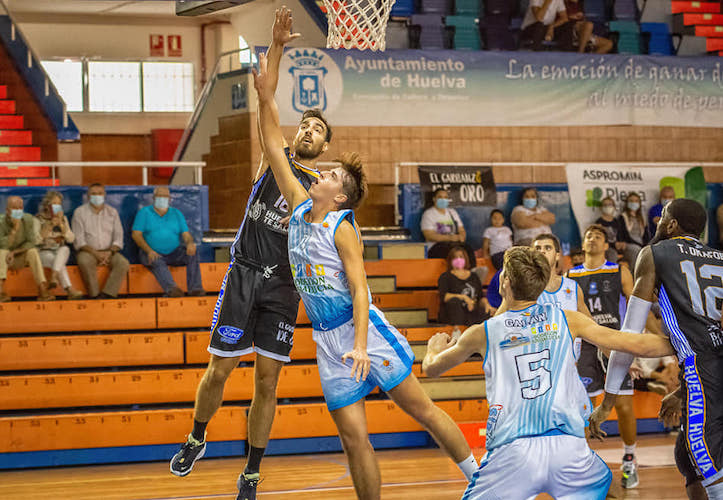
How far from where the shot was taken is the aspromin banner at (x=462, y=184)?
437 inches

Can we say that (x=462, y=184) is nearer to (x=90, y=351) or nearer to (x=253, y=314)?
(x=90, y=351)

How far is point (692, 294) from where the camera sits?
4.07 metres

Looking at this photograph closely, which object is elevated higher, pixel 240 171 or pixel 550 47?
pixel 550 47

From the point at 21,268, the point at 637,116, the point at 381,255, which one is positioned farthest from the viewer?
the point at 637,116

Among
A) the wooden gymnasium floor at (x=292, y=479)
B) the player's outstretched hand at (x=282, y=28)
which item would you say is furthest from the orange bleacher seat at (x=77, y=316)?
the player's outstretched hand at (x=282, y=28)

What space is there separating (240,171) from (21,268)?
371 centimetres

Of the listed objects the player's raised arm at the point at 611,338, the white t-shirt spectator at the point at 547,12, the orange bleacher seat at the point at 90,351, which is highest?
the white t-shirt spectator at the point at 547,12

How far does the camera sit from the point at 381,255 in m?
10.6

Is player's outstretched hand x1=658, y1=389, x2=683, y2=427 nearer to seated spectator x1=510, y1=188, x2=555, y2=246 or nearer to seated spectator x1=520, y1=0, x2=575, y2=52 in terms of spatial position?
seated spectator x1=510, y1=188, x2=555, y2=246

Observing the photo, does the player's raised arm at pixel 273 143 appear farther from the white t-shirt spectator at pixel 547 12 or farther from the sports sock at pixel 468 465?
the white t-shirt spectator at pixel 547 12

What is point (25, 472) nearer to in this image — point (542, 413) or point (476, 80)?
point (542, 413)

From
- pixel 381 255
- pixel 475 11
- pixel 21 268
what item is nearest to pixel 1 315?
pixel 21 268

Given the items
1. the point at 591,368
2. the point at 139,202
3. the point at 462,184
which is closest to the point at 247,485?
the point at 591,368

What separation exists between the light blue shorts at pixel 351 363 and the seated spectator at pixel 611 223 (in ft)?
23.4
